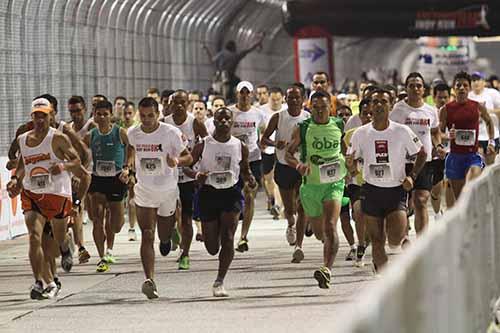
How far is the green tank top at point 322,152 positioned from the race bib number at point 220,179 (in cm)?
86

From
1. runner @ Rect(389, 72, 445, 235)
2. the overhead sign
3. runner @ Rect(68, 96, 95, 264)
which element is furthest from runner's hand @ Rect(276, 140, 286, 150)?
Result: the overhead sign

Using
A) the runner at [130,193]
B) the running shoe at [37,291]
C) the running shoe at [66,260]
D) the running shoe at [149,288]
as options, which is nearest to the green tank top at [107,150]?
the runner at [130,193]

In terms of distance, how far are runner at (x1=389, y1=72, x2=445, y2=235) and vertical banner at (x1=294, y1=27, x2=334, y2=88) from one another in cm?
1975

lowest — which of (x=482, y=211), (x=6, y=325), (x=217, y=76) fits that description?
(x=6, y=325)

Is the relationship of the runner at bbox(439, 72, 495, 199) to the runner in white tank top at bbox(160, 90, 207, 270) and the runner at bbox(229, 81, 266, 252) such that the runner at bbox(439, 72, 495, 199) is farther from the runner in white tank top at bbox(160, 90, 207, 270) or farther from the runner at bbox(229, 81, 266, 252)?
the runner in white tank top at bbox(160, 90, 207, 270)

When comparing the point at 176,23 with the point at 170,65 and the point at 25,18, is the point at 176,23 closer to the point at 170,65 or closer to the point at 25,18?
the point at 170,65

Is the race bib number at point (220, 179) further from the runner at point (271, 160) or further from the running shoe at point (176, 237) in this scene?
the runner at point (271, 160)

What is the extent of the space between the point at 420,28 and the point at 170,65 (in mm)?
6834

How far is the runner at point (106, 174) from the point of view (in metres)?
17.4

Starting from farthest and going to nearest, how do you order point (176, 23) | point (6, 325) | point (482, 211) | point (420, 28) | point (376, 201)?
point (420, 28)
point (176, 23)
point (376, 201)
point (6, 325)
point (482, 211)

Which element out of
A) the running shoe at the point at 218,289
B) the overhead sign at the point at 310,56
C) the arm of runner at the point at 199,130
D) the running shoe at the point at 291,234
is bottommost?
the running shoe at the point at 218,289

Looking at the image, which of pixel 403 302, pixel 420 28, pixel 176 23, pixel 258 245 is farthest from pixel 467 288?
pixel 420 28

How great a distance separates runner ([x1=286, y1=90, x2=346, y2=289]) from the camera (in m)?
15.0

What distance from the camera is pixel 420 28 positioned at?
122 feet
